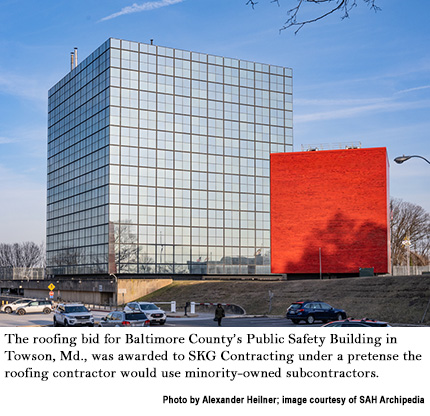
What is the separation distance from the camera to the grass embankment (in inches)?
1620

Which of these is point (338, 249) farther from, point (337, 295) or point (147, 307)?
point (147, 307)

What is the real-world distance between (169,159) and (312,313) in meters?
61.6

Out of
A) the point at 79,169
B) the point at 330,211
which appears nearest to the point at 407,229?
the point at 330,211

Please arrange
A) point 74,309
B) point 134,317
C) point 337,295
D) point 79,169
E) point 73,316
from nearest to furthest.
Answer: point 134,317 → point 73,316 → point 74,309 → point 337,295 → point 79,169

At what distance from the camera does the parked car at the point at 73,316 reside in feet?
117

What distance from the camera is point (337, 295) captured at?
168 feet

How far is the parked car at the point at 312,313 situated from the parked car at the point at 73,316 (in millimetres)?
13857

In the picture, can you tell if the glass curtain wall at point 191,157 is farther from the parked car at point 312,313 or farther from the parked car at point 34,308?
the parked car at point 312,313

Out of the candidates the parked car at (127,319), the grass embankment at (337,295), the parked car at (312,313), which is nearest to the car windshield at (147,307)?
the parked car at (127,319)

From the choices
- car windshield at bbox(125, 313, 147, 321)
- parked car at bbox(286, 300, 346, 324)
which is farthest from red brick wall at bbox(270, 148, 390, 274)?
car windshield at bbox(125, 313, 147, 321)

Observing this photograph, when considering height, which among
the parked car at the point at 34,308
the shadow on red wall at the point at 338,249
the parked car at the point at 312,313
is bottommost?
the parked car at the point at 34,308
